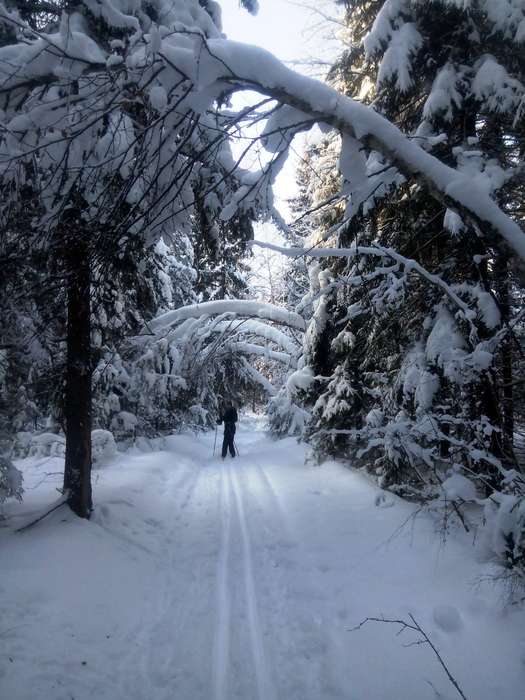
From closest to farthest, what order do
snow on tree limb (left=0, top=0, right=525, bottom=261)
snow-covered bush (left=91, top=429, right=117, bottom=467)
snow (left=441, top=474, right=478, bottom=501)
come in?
snow on tree limb (left=0, top=0, right=525, bottom=261)
snow (left=441, top=474, right=478, bottom=501)
snow-covered bush (left=91, top=429, right=117, bottom=467)

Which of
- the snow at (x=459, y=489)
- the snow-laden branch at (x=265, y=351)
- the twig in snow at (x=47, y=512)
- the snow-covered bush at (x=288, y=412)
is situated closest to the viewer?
the snow at (x=459, y=489)

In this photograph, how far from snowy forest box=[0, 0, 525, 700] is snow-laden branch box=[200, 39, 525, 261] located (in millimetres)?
→ 17

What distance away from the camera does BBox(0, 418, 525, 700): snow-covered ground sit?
3162 millimetres

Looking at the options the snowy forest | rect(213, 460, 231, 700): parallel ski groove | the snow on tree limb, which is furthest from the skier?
the snow on tree limb

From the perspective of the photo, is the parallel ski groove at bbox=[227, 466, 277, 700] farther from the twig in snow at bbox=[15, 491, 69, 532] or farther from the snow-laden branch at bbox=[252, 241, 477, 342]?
the snow-laden branch at bbox=[252, 241, 477, 342]

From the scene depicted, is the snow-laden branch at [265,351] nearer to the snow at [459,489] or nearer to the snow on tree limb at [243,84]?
the snow at [459,489]

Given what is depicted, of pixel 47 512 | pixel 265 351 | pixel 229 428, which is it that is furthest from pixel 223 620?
pixel 265 351

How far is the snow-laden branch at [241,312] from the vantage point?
10.9 m

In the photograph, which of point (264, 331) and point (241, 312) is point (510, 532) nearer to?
point (241, 312)

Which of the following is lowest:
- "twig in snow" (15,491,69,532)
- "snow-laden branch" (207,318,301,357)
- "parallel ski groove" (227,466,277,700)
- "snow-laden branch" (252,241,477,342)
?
"parallel ski groove" (227,466,277,700)

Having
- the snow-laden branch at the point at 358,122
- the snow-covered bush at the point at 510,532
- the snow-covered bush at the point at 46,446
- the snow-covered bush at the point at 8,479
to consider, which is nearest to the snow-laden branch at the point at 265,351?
the snow-covered bush at the point at 46,446

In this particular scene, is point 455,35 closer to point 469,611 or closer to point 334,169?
point 334,169

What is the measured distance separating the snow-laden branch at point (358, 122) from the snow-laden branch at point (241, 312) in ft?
26.2

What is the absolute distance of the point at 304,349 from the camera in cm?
973
